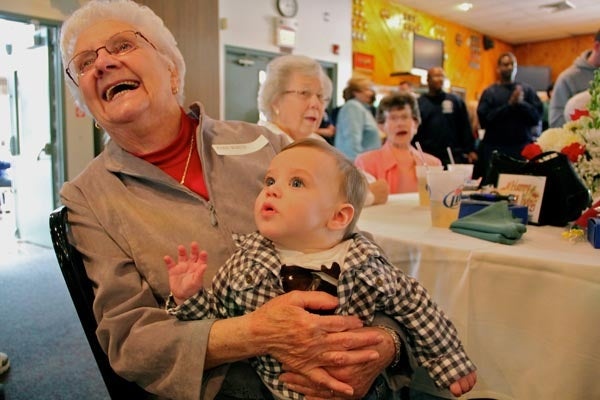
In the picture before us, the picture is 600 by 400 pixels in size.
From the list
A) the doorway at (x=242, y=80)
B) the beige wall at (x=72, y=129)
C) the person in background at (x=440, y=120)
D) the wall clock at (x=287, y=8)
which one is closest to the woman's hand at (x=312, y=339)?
the person in background at (x=440, y=120)

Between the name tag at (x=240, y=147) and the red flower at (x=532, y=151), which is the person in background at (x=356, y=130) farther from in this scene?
the name tag at (x=240, y=147)

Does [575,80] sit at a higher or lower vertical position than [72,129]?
higher

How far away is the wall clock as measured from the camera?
597cm

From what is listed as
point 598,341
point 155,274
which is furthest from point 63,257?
point 598,341

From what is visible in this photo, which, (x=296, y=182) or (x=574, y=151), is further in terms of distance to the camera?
(x=574, y=151)

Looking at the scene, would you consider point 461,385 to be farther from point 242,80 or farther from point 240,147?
point 242,80

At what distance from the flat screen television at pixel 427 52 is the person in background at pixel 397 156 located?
260 inches

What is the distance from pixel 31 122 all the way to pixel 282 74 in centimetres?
386

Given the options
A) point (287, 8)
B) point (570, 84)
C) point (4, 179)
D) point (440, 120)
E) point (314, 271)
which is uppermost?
point (287, 8)

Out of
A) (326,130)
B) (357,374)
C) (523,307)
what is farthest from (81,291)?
(326,130)

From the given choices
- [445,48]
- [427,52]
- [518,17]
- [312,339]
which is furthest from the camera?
[445,48]

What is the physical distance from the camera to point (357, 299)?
3.19ft

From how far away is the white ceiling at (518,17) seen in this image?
8312mm

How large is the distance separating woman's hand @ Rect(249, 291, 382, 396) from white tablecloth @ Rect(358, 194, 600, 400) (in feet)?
1.23
